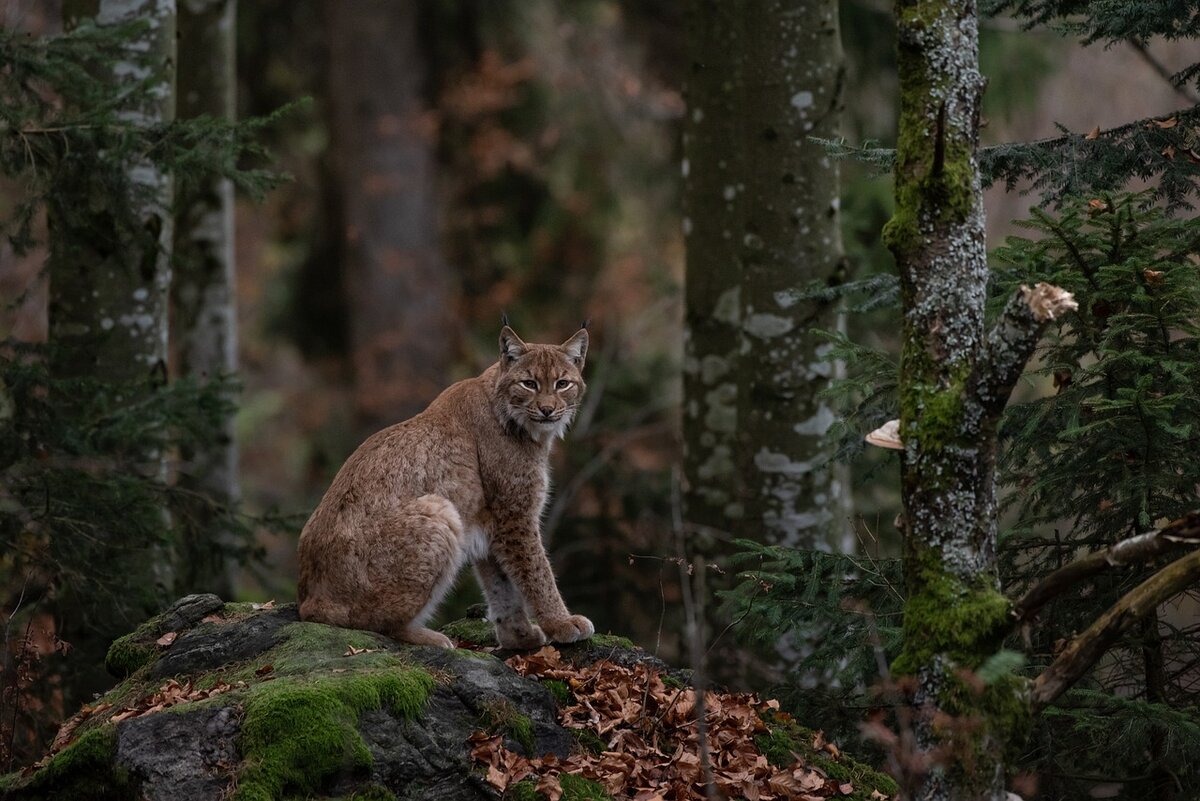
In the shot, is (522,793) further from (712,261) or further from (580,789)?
(712,261)

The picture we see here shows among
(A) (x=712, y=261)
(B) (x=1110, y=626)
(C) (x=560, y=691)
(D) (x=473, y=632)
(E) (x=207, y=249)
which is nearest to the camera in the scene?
(B) (x=1110, y=626)

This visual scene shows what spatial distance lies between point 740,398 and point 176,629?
12.9 feet

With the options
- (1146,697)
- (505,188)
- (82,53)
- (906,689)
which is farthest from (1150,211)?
(505,188)

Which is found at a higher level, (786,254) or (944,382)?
(786,254)

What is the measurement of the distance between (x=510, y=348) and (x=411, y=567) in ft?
4.19

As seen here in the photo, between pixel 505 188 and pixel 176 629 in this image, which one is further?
pixel 505 188

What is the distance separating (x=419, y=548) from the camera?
538cm

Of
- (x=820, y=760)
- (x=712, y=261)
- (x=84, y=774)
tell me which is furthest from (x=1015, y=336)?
(x=712, y=261)

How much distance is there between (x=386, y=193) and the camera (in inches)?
675

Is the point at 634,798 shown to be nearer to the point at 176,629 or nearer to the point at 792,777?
the point at 792,777

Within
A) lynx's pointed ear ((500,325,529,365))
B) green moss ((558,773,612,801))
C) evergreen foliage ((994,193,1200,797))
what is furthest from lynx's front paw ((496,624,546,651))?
evergreen foliage ((994,193,1200,797))

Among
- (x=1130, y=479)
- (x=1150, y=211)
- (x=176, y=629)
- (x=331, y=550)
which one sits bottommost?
(x=176, y=629)

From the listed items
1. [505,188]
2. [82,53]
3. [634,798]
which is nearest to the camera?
[634,798]

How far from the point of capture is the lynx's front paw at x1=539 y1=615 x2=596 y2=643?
5695 mm
